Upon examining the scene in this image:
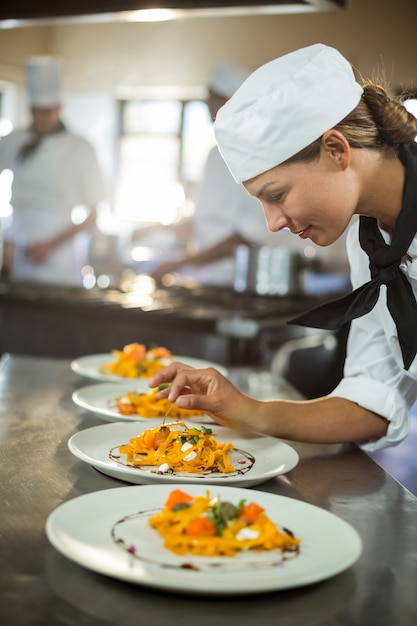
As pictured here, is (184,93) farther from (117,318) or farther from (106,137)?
Answer: (117,318)

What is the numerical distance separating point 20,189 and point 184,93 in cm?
476

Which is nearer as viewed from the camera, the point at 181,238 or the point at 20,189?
the point at 181,238

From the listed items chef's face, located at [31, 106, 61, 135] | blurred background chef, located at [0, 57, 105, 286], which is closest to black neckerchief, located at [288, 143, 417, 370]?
blurred background chef, located at [0, 57, 105, 286]

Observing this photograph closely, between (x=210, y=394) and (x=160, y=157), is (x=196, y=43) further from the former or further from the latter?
(x=210, y=394)

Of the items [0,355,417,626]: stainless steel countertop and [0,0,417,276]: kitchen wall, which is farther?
[0,0,417,276]: kitchen wall

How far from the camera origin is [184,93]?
9.38m

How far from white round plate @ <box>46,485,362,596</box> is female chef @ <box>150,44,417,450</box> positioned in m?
0.41

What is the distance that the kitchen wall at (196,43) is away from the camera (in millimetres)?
7680

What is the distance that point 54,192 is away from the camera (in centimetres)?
502

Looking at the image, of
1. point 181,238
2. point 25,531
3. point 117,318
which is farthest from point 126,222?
point 25,531

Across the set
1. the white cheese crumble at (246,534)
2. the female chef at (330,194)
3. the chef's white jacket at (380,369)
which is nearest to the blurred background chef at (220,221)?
the chef's white jacket at (380,369)

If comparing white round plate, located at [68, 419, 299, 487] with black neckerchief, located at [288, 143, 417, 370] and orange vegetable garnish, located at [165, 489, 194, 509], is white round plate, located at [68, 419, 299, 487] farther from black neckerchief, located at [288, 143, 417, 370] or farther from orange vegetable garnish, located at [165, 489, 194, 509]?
black neckerchief, located at [288, 143, 417, 370]

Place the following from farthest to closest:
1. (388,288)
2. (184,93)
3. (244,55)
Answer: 1. (184,93)
2. (244,55)
3. (388,288)

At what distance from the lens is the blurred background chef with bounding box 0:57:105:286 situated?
190 inches
